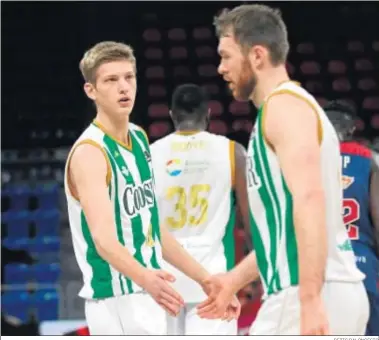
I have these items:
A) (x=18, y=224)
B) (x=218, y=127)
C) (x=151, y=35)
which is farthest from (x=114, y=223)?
(x=151, y=35)

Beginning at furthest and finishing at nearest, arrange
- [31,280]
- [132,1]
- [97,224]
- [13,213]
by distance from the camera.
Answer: [132,1] < [13,213] < [31,280] < [97,224]

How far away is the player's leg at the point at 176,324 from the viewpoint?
19.1 feet

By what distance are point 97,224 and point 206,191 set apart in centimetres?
177

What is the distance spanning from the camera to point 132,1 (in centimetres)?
1390

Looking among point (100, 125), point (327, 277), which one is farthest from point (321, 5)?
point (327, 277)

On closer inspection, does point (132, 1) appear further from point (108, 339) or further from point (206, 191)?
point (108, 339)

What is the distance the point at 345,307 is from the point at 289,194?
0.47 metres

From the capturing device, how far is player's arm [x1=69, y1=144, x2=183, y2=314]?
4.01 metres

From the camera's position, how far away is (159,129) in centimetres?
1241

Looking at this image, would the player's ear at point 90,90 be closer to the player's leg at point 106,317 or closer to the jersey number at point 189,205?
the player's leg at point 106,317

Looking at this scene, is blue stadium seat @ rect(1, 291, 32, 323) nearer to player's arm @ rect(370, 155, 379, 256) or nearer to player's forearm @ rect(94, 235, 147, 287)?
player's arm @ rect(370, 155, 379, 256)

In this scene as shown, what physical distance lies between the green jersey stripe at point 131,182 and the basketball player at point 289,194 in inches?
49.9

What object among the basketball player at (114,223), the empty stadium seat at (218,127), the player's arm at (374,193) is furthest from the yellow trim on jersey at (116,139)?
the empty stadium seat at (218,127)

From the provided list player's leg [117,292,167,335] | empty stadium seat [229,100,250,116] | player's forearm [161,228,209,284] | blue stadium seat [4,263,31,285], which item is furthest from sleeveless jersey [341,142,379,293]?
empty stadium seat [229,100,250,116]
